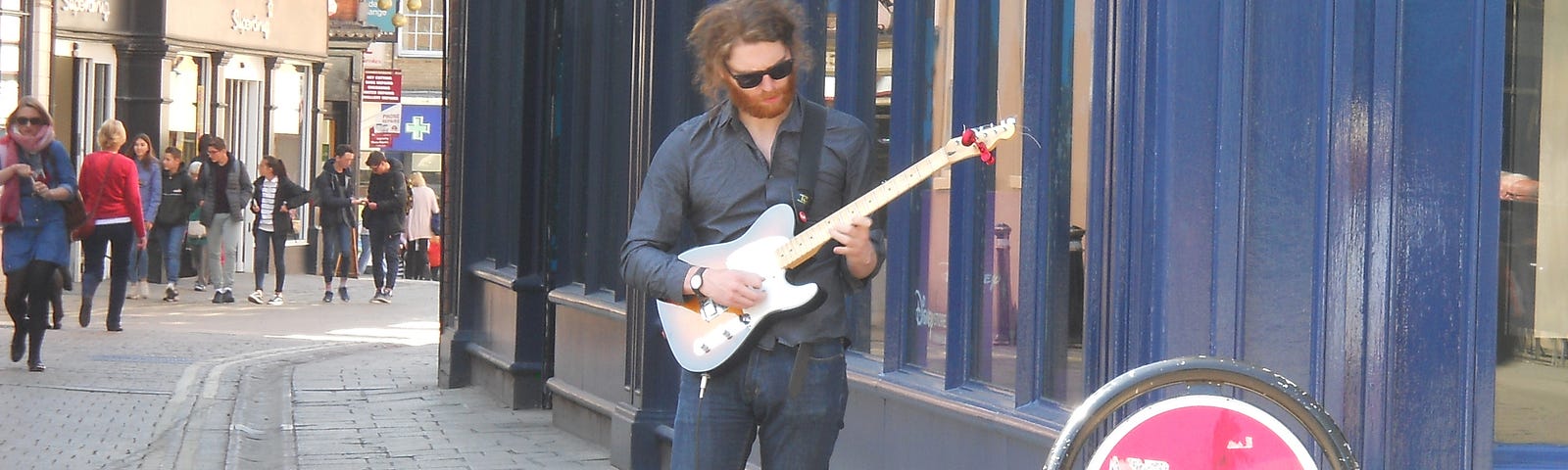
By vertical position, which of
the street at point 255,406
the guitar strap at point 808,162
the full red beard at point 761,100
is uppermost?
the full red beard at point 761,100

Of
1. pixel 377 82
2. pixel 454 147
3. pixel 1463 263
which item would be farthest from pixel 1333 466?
pixel 377 82

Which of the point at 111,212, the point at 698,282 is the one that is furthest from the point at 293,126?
the point at 698,282

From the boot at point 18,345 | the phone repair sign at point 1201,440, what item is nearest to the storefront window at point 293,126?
the boot at point 18,345

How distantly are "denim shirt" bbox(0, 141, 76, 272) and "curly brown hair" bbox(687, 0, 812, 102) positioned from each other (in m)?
8.39

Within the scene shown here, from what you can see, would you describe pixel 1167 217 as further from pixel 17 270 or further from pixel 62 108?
pixel 62 108

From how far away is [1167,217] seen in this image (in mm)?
4363

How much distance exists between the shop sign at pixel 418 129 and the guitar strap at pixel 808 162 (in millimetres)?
38728

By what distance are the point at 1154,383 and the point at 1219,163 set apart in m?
1.38

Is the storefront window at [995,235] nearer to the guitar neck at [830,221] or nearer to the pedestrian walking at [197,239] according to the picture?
the guitar neck at [830,221]

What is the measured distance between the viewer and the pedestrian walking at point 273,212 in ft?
62.1

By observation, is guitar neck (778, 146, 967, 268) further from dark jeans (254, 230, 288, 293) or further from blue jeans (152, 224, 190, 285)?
blue jeans (152, 224, 190, 285)

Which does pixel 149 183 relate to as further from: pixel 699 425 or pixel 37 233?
pixel 699 425

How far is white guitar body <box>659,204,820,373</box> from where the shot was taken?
3.90 metres

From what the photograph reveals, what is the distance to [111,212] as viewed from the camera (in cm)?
1439
